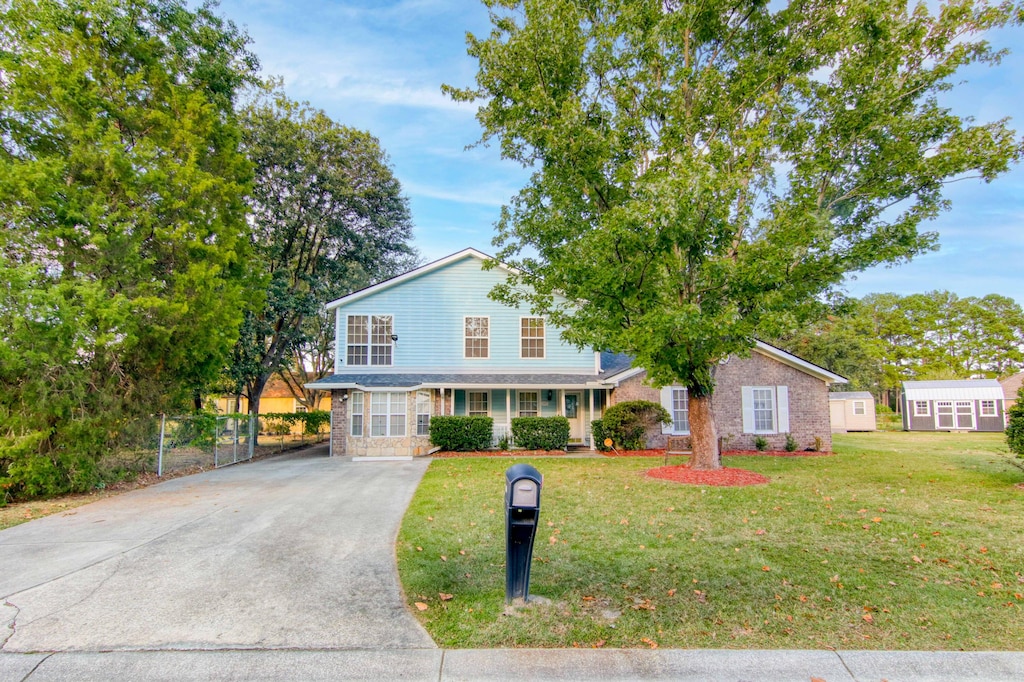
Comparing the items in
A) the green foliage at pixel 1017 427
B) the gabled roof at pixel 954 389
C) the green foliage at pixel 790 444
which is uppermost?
the gabled roof at pixel 954 389

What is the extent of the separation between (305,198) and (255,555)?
18793 mm

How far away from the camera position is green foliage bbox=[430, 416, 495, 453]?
57.7 ft

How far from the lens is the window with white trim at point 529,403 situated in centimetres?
1969

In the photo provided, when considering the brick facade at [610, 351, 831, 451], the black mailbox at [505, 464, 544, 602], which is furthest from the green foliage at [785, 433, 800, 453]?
the black mailbox at [505, 464, 544, 602]

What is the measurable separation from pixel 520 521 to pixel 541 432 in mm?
13694

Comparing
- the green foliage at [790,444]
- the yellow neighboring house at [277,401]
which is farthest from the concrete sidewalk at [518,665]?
the yellow neighboring house at [277,401]

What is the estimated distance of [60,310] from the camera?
28.9ft

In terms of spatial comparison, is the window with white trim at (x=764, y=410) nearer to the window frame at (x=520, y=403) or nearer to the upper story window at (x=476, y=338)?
the window frame at (x=520, y=403)

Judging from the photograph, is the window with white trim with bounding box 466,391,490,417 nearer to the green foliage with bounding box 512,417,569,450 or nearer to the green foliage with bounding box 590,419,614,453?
the green foliage with bounding box 512,417,569,450

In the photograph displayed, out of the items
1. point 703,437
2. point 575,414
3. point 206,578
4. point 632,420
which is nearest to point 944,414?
point 632,420

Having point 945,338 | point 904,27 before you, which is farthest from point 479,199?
point 945,338

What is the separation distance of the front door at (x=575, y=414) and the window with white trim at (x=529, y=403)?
1.13 metres

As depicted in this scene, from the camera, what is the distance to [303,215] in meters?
21.8

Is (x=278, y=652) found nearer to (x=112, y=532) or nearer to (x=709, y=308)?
(x=112, y=532)
